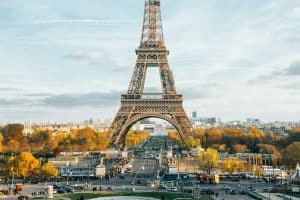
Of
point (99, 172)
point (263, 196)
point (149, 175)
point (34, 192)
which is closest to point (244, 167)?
point (149, 175)

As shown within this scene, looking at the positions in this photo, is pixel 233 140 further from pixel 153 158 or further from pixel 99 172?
pixel 99 172

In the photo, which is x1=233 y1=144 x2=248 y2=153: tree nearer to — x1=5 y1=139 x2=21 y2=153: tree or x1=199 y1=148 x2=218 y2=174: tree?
x1=199 y1=148 x2=218 y2=174: tree

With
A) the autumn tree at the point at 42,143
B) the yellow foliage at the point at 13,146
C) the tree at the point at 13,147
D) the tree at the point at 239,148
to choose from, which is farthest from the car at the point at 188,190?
the yellow foliage at the point at 13,146

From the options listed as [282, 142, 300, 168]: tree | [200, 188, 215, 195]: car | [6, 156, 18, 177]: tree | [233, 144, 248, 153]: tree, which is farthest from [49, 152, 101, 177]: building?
[233, 144, 248, 153]: tree

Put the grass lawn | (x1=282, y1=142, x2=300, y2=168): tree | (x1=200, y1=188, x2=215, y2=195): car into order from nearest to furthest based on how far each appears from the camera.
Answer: the grass lawn < (x1=200, y1=188, x2=215, y2=195): car < (x1=282, y1=142, x2=300, y2=168): tree

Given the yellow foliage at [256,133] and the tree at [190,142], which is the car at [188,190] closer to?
the tree at [190,142]

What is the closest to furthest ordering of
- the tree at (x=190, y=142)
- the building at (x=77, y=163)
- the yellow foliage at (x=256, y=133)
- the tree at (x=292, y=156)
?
the tree at (x=292, y=156) → the building at (x=77, y=163) → the tree at (x=190, y=142) → the yellow foliage at (x=256, y=133)

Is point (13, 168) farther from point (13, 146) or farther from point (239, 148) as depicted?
point (239, 148)

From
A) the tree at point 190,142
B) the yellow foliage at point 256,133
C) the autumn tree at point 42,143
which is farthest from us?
the yellow foliage at point 256,133

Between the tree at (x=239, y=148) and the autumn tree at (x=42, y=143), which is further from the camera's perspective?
the autumn tree at (x=42, y=143)
